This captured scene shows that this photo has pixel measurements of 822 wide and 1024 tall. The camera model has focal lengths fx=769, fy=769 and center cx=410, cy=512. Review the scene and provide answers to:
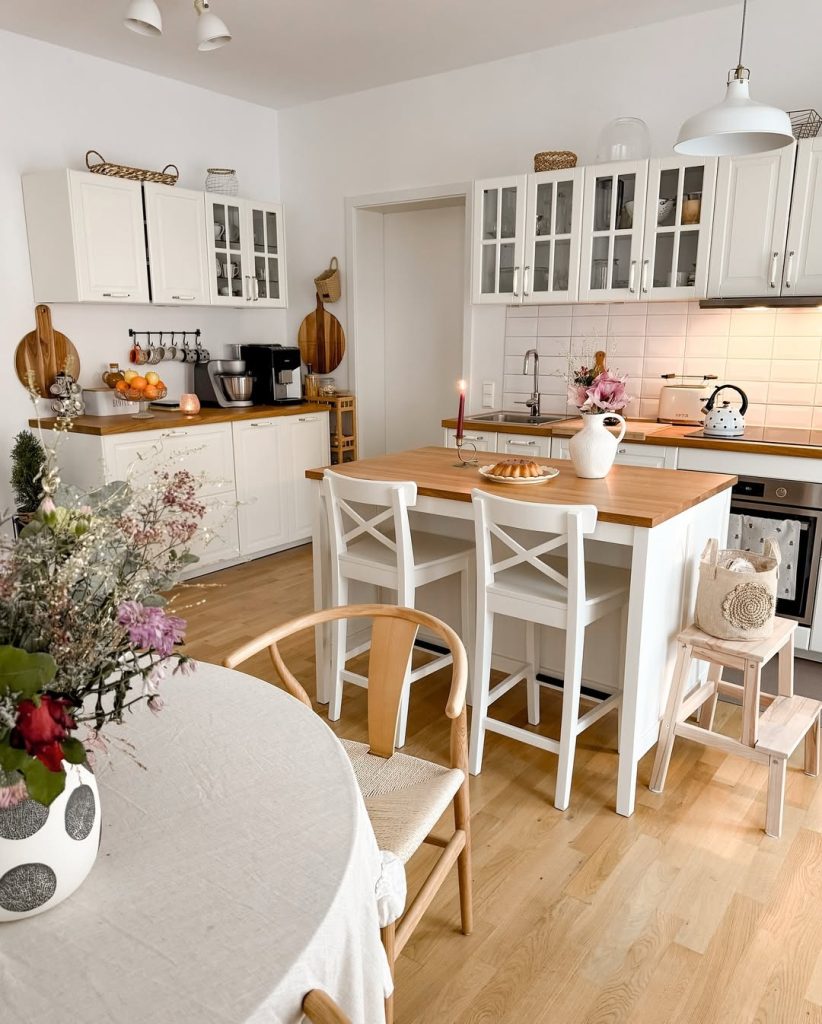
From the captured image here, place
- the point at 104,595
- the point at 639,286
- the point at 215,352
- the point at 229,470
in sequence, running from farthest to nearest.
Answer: the point at 215,352
the point at 229,470
the point at 639,286
the point at 104,595

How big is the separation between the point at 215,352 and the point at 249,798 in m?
4.53

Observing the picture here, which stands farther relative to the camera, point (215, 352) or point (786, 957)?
point (215, 352)

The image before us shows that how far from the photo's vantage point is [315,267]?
5422 mm

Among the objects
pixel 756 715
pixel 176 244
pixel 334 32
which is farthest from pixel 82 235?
pixel 756 715

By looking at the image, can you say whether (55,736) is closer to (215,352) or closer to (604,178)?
(604,178)

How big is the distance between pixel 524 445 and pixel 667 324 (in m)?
0.98

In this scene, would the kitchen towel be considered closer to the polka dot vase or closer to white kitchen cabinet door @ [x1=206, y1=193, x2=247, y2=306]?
the polka dot vase

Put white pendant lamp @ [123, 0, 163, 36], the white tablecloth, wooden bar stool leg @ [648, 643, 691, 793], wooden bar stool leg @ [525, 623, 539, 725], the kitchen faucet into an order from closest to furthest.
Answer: the white tablecloth
wooden bar stool leg @ [648, 643, 691, 793]
wooden bar stool leg @ [525, 623, 539, 725]
white pendant lamp @ [123, 0, 163, 36]
the kitchen faucet

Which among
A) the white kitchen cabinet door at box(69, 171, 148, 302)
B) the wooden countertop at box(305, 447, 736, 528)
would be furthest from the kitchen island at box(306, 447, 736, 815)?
the white kitchen cabinet door at box(69, 171, 148, 302)

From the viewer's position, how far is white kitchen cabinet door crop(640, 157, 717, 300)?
11.6ft

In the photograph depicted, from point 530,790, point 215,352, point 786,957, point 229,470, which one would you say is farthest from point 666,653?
point 215,352

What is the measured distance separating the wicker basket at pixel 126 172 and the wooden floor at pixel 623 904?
3.27 metres

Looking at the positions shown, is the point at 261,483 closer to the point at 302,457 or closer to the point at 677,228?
the point at 302,457

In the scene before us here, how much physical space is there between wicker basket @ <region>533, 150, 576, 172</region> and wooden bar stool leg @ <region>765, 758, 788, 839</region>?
3.06m
